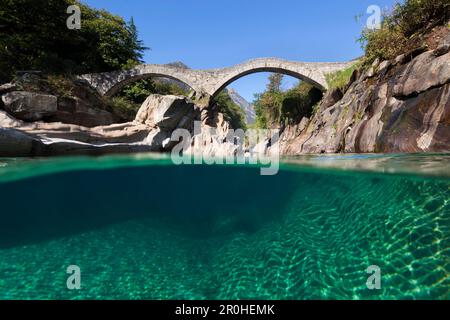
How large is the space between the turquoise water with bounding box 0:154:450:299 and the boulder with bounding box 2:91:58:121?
3594 mm

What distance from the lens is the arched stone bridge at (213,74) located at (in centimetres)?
2830

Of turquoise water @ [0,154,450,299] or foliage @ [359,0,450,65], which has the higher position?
foliage @ [359,0,450,65]

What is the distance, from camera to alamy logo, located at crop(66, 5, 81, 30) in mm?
25156

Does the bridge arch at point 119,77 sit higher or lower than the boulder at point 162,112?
higher

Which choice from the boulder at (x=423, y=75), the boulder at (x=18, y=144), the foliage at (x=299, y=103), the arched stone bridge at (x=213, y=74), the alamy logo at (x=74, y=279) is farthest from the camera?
the foliage at (x=299, y=103)

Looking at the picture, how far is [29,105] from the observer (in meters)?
12.4

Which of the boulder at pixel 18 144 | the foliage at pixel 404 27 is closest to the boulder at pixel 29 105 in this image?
the boulder at pixel 18 144

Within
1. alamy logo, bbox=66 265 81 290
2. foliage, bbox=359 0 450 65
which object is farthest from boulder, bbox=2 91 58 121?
foliage, bbox=359 0 450 65

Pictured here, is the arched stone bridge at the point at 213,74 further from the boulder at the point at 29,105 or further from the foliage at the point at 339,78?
the boulder at the point at 29,105

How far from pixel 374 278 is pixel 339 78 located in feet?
78.1

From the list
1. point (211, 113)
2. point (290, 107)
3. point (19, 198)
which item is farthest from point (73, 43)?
point (290, 107)

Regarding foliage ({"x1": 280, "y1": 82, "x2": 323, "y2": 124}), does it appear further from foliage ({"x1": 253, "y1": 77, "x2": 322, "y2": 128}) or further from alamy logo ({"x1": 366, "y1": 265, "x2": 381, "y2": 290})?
alamy logo ({"x1": 366, "y1": 265, "x2": 381, "y2": 290})

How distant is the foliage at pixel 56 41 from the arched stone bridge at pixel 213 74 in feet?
6.02
